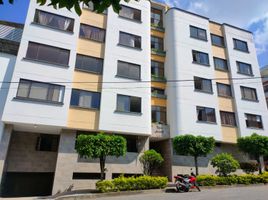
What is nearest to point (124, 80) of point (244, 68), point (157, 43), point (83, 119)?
point (83, 119)

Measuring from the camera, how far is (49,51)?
1816 centimetres

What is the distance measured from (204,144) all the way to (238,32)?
16050 mm

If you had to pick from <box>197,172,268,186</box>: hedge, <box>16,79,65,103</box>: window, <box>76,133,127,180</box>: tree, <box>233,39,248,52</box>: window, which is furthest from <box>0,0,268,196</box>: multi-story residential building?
<box>197,172,268,186</box>: hedge

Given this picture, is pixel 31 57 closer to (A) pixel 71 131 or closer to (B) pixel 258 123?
(A) pixel 71 131

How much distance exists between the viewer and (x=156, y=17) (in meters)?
26.4

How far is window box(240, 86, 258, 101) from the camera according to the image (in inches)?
966

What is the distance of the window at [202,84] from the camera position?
22609mm

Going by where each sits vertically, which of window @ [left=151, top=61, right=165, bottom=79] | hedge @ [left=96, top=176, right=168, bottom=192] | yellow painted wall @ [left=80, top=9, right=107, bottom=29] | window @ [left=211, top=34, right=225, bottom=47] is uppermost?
window @ [left=211, top=34, right=225, bottom=47]

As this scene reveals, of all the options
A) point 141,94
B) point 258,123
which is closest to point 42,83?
point 141,94

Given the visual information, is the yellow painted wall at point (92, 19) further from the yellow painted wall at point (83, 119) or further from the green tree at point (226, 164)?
the green tree at point (226, 164)

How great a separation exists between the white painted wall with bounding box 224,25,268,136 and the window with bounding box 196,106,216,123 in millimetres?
3018

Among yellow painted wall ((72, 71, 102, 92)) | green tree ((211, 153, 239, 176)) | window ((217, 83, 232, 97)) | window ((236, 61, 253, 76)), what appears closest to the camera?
green tree ((211, 153, 239, 176))

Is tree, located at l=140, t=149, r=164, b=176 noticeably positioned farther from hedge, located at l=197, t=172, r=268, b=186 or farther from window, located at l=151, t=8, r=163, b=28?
window, located at l=151, t=8, r=163, b=28

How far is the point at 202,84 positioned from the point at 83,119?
39.3ft
